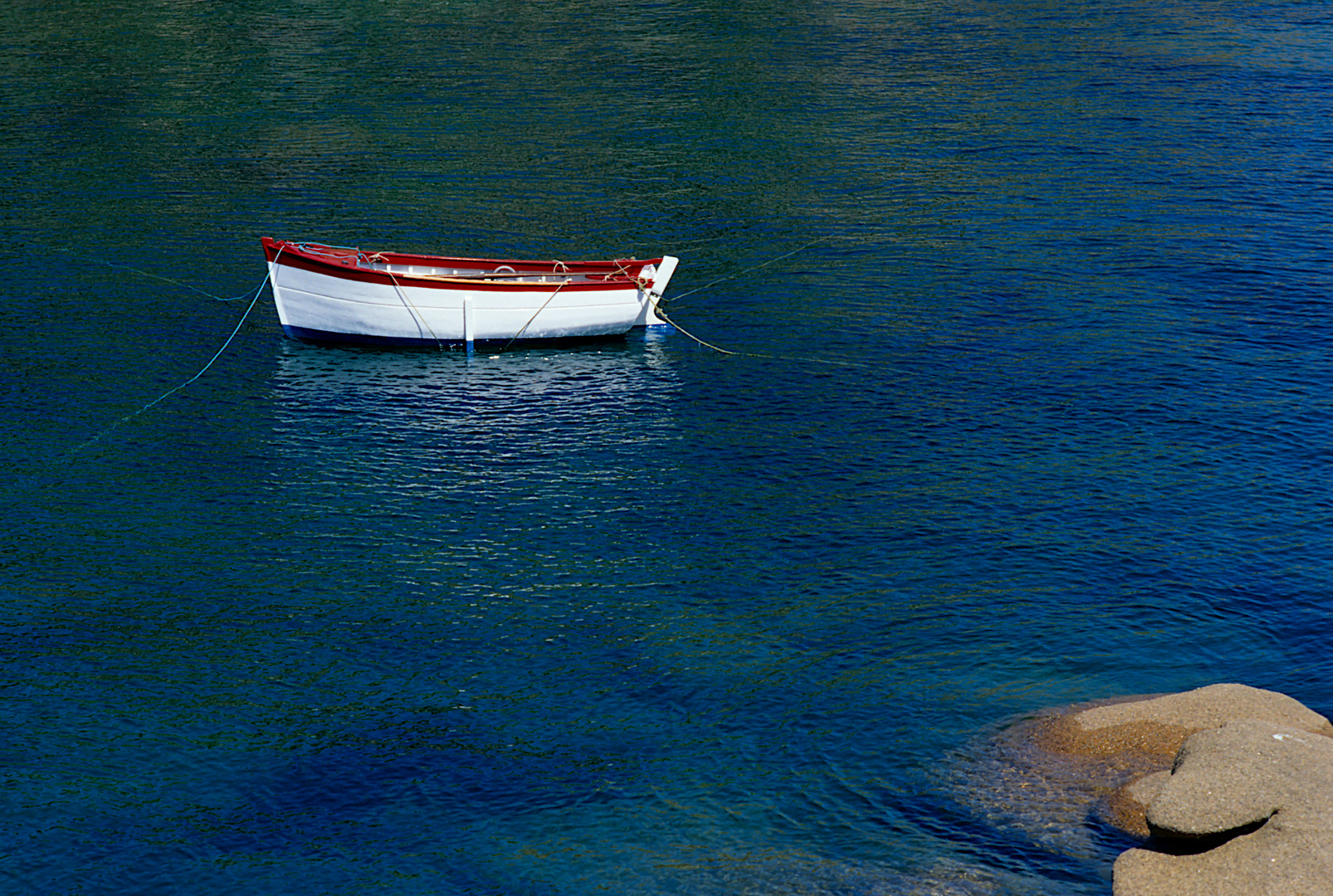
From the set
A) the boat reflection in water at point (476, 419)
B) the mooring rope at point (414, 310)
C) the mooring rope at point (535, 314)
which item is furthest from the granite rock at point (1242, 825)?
the mooring rope at point (414, 310)

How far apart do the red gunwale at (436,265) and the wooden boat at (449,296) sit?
3 cm

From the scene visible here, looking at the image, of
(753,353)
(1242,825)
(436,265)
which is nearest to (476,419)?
(436,265)

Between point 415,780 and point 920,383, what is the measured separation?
20146 mm

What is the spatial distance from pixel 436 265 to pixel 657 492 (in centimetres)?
1314

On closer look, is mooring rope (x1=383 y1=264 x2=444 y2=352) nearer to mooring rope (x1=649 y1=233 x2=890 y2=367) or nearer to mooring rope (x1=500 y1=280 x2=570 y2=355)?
mooring rope (x1=500 y1=280 x2=570 y2=355)

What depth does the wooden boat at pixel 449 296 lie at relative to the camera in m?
38.6

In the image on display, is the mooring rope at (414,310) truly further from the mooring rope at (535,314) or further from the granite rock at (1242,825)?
the granite rock at (1242,825)

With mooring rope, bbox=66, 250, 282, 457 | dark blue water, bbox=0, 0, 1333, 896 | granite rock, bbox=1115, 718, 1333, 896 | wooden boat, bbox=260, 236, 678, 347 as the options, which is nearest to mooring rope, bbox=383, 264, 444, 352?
wooden boat, bbox=260, 236, 678, 347

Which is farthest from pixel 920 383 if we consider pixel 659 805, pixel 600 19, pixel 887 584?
pixel 600 19

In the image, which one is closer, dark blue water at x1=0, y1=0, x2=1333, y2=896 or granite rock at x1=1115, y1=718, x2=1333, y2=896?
granite rock at x1=1115, y1=718, x2=1333, y2=896

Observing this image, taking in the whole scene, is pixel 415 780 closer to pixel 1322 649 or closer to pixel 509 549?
pixel 509 549

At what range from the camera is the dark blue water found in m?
20.9

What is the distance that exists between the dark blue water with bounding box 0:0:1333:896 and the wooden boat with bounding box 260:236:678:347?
0.99 m

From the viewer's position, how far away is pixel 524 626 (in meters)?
26.1
